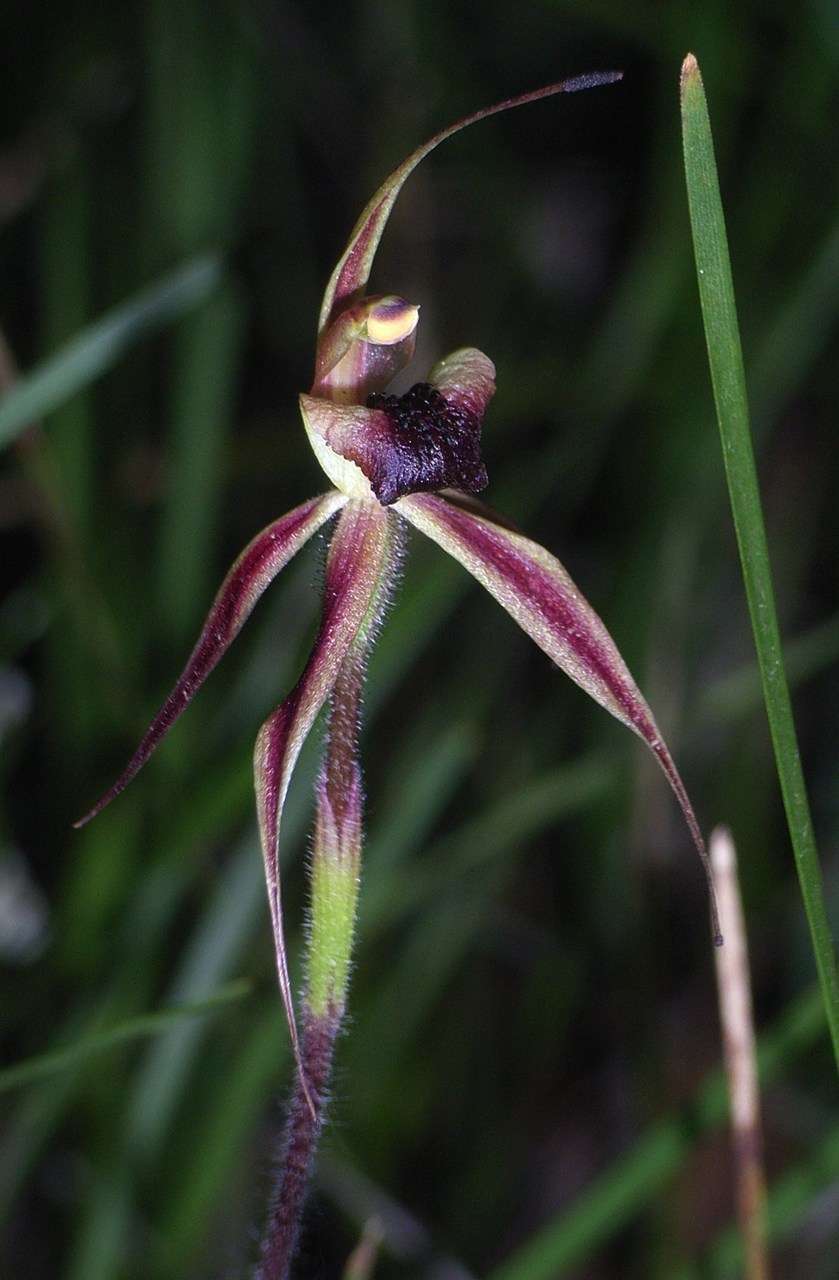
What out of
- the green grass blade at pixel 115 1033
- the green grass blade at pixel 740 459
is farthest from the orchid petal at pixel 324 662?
the green grass blade at pixel 740 459

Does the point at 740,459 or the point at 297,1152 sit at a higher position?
the point at 740,459

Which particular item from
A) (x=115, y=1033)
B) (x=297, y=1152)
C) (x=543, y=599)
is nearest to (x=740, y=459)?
(x=543, y=599)

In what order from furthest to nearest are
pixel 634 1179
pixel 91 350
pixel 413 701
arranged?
pixel 413 701
pixel 91 350
pixel 634 1179

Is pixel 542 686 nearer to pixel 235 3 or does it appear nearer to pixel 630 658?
pixel 630 658

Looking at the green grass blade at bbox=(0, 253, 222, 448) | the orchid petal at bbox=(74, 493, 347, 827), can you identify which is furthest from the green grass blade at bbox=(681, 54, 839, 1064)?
the green grass blade at bbox=(0, 253, 222, 448)

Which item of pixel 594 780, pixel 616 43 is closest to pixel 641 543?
pixel 594 780

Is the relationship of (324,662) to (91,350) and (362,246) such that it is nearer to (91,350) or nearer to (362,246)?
(362,246)

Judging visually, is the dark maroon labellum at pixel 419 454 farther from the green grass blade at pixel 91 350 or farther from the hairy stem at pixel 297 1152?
the green grass blade at pixel 91 350
